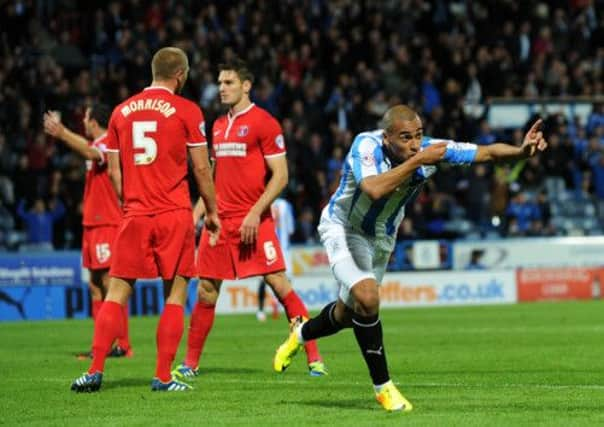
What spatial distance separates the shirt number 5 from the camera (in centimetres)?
1038

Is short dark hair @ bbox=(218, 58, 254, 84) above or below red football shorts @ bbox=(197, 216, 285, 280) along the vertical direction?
above

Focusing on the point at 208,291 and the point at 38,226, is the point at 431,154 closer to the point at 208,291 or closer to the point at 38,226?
the point at 208,291

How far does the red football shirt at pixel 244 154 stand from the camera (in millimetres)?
12062

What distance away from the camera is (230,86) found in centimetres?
1208

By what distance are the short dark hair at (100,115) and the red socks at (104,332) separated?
14.1ft

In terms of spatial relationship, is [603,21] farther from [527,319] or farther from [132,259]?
[132,259]

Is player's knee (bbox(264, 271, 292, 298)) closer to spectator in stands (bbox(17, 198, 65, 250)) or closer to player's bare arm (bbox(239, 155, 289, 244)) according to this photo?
player's bare arm (bbox(239, 155, 289, 244))

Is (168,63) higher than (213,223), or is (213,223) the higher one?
(168,63)

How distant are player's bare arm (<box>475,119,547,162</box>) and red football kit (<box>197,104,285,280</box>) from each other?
10.4ft

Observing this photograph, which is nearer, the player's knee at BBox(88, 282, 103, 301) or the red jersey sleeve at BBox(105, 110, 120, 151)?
the red jersey sleeve at BBox(105, 110, 120, 151)

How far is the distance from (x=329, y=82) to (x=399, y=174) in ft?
67.7

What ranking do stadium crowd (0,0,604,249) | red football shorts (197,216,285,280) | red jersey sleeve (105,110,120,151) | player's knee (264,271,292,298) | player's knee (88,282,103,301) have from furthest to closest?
stadium crowd (0,0,604,249)
player's knee (88,282,103,301)
player's knee (264,271,292,298)
red football shorts (197,216,285,280)
red jersey sleeve (105,110,120,151)

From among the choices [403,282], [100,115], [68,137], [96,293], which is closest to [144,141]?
[68,137]

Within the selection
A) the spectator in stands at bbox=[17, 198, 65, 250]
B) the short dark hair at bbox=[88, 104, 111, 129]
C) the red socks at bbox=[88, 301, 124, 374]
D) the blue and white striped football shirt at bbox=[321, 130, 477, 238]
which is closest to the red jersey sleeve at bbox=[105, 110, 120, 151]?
the red socks at bbox=[88, 301, 124, 374]
